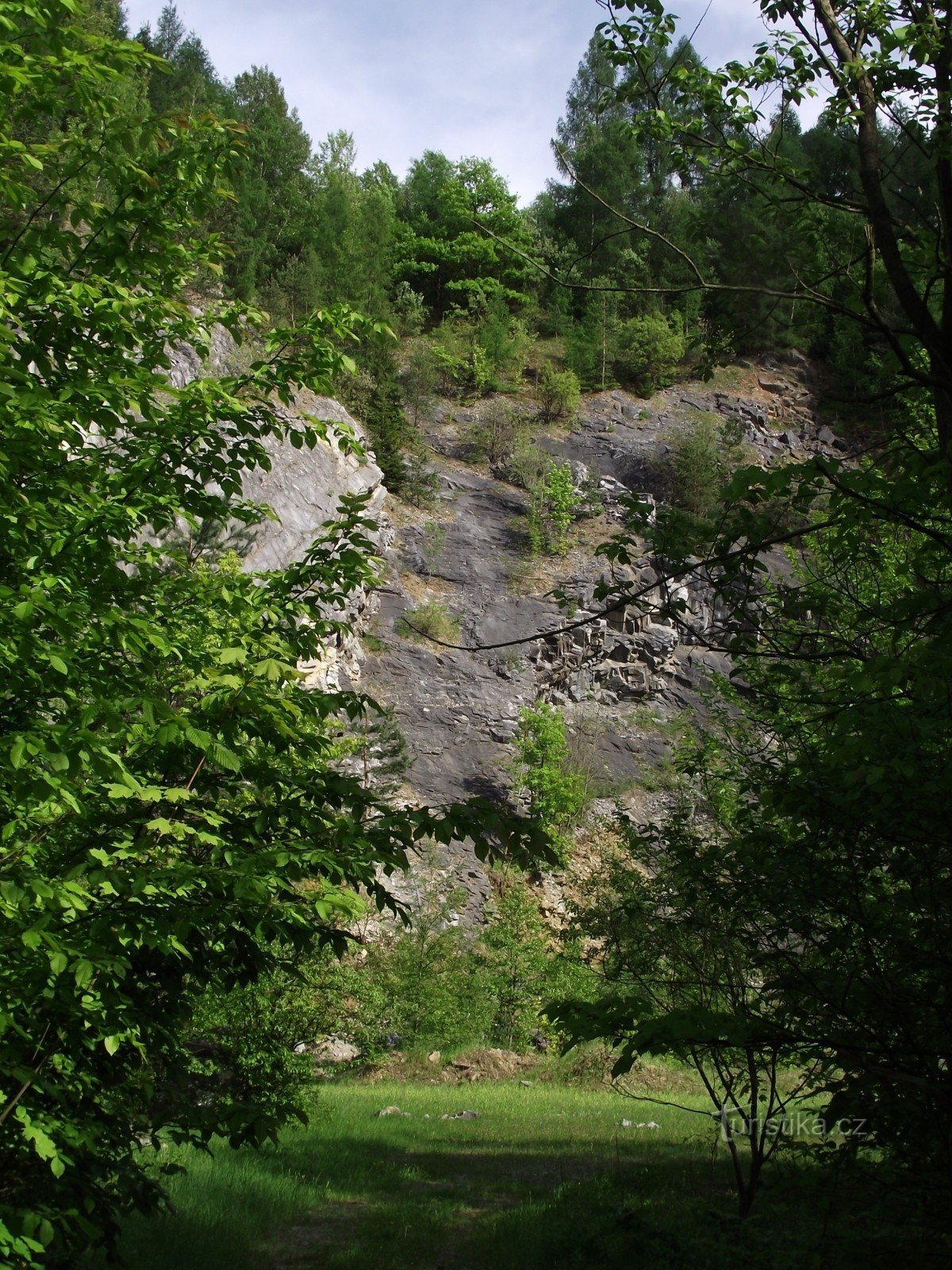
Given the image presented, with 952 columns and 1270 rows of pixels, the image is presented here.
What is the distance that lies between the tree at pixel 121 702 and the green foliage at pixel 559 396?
41003mm

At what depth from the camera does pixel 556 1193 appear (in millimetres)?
8414

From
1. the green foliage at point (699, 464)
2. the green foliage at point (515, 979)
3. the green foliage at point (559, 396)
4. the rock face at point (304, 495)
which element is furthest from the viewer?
the green foliage at point (559, 396)

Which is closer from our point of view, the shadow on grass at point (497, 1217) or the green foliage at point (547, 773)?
the shadow on grass at point (497, 1217)

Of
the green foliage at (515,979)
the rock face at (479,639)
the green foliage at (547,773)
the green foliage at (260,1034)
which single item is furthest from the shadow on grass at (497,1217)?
the green foliage at (547,773)

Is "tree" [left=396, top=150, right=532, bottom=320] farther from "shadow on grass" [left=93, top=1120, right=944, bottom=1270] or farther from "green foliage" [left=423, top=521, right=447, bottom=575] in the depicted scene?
"shadow on grass" [left=93, top=1120, right=944, bottom=1270]

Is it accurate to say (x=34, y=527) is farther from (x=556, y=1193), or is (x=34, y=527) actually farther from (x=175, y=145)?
(x=556, y=1193)

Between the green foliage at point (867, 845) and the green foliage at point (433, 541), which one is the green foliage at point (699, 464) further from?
the green foliage at point (867, 845)

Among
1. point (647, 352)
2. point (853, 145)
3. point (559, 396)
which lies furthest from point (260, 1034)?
point (647, 352)

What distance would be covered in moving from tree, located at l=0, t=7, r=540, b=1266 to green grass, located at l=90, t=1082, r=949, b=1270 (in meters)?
2.39

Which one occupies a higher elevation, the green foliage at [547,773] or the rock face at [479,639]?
the rock face at [479,639]

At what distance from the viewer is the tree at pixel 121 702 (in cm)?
333

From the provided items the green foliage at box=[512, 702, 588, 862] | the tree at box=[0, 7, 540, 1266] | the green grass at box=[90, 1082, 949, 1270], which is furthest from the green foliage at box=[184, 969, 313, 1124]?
the green foliage at box=[512, 702, 588, 862]

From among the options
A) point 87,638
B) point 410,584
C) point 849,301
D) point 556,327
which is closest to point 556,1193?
point 87,638

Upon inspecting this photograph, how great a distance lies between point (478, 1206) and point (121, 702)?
7153 mm
